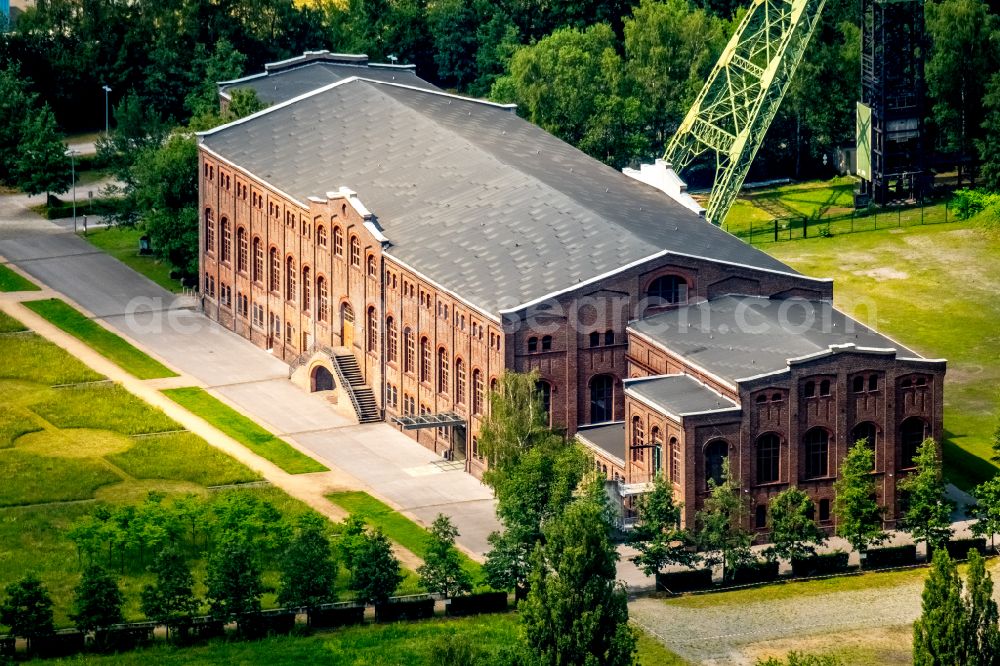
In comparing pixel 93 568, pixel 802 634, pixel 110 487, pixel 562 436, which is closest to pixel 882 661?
pixel 802 634

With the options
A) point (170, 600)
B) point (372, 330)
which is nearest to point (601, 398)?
point (372, 330)

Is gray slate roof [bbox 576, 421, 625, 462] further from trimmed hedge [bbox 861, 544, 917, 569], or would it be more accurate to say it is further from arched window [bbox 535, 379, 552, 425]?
trimmed hedge [bbox 861, 544, 917, 569]

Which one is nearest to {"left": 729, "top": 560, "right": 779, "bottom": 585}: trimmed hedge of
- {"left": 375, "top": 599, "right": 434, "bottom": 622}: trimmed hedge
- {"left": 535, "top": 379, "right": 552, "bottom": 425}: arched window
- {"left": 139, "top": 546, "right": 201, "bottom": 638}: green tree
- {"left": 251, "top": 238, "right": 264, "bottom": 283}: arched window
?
{"left": 375, "top": 599, "right": 434, "bottom": 622}: trimmed hedge

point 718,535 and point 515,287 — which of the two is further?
point 515,287

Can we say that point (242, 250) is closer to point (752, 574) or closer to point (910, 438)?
point (910, 438)

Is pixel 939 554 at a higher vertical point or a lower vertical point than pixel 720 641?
higher

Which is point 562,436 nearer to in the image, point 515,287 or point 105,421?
point 515,287
